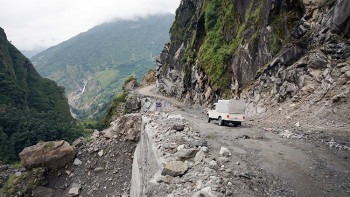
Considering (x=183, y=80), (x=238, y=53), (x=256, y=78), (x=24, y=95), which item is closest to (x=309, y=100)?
(x=256, y=78)

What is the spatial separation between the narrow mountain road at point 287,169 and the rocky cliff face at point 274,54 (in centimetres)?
563

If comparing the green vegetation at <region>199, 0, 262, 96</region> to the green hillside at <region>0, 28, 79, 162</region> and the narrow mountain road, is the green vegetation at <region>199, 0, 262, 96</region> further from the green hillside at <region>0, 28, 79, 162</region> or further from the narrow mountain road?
the green hillside at <region>0, 28, 79, 162</region>

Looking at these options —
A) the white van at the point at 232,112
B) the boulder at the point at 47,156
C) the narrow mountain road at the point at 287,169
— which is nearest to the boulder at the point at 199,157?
the narrow mountain road at the point at 287,169

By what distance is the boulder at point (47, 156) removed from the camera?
55.3ft

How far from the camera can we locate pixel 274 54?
19422mm

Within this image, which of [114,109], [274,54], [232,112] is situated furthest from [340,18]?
[114,109]

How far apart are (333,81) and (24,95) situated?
324ft

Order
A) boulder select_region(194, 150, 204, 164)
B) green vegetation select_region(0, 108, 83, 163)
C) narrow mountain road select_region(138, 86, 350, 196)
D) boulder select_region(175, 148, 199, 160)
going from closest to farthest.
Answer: narrow mountain road select_region(138, 86, 350, 196) < boulder select_region(194, 150, 204, 164) < boulder select_region(175, 148, 199, 160) < green vegetation select_region(0, 108, 83, 163)

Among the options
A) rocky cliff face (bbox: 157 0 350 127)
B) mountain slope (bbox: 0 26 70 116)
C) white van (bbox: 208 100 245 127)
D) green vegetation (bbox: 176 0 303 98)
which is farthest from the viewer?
mountain slope (bbox: 0 26 70 116)

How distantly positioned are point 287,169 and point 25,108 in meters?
92.0

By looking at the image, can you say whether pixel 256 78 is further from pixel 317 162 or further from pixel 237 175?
pixel 237 175

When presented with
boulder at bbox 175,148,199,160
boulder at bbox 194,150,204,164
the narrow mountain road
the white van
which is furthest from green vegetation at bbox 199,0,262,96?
boulder at bbox 194,150,204,164

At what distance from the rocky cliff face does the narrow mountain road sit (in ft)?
18.5

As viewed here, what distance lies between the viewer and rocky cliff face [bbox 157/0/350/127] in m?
13.1
